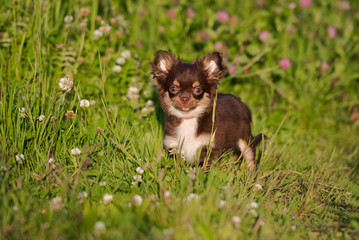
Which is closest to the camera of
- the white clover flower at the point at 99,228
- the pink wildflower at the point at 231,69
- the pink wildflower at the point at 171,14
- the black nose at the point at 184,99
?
the white clover flower at the point at 99,228

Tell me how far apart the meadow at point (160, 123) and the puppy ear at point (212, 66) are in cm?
80

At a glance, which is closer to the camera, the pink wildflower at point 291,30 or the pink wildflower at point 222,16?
the pink wildflower at point 222,16

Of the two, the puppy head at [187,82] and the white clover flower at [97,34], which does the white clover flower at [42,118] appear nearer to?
the puppy head at [187,82]

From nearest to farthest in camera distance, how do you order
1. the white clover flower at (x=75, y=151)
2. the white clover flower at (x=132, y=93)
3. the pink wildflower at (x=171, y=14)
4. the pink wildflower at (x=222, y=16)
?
the white clover flower at (x=75, y=151), the white clover flower at (x=132, y=93), the pink wildflower at (x=222, y=16), the pink wildflower at (x=171, y=14)

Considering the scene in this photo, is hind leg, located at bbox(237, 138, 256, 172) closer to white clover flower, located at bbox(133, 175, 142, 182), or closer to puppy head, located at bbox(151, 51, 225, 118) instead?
puppy head, located at bbox(151, 51, 225, 118)

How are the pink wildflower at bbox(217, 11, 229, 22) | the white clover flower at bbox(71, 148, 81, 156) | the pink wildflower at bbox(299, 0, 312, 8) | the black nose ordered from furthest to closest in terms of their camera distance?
the pink wildflower at bbox(299, 0, 312, 8) < the pink wildflower at bbox(217, 11, 229, 22) < the black nose < the white clover flower at bbox(71, 148, 81, 156)

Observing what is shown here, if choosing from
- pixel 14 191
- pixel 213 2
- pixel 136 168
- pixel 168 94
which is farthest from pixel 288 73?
pixel 14 191

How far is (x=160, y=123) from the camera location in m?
4.86

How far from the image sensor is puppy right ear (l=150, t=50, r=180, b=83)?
13.6ft

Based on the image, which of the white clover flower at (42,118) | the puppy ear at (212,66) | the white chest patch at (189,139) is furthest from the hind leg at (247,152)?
the white clover flower at (42,118)

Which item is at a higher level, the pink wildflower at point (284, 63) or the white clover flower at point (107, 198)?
the pink wildflower at point (284, 63)

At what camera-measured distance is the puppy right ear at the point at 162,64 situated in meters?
4.16

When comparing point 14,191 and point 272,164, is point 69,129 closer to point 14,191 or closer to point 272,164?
point 14,191

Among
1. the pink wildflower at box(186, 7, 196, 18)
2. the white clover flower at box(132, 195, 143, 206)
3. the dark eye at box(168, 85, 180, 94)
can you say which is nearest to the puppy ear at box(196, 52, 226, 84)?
the dark eye at box(168, 85, 180, 94)
